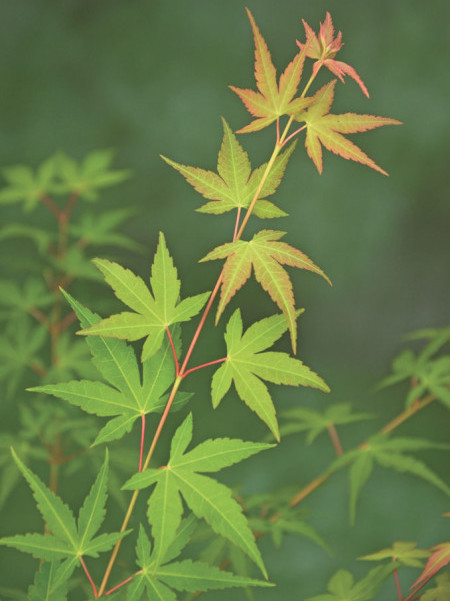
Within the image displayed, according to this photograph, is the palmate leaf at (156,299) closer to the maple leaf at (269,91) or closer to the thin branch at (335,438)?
the maple leaf at (269,91)

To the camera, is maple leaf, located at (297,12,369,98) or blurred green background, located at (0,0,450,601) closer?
maple leaf, located at (297,12,369,98)

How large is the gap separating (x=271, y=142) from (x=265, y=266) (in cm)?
151

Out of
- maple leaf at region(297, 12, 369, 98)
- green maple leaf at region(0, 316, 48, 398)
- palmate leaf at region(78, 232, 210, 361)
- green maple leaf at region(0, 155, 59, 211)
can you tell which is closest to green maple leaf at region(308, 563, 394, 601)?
palmate leaf at region(78, 232, 210, 361)

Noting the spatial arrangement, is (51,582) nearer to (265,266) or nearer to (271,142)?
(265,266)

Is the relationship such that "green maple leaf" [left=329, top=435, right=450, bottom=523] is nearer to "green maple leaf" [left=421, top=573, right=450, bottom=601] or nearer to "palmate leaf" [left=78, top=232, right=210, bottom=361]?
"green maple leaf" [left=421, top=573, right=450, bottom=601]

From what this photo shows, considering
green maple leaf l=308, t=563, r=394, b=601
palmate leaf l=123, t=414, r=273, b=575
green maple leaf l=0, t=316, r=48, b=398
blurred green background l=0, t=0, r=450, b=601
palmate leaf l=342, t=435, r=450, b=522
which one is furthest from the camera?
blurred green background l=0, t=0, r=450, b=601

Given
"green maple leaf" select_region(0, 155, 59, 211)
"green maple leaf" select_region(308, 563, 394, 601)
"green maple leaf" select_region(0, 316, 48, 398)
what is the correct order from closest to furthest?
1. "green maple leaf" select_region(308, 563, 394, 601)
2. "green maple leaf" select_region(0, 316, 48, 398)
3. "green maple leaf" select_region(0, 155, 59, 211)

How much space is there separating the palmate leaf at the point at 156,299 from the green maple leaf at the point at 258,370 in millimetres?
43

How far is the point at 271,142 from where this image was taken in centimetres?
186

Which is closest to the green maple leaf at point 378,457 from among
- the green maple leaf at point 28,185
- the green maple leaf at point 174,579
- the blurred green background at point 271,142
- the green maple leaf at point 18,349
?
the green maple leaf at point 174,579

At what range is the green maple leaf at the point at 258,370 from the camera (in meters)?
0.43

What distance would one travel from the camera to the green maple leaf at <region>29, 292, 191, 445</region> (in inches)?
17.6

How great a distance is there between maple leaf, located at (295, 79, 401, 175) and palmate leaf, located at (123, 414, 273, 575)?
20 cm

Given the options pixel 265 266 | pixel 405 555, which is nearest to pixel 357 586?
pixel 405 555
